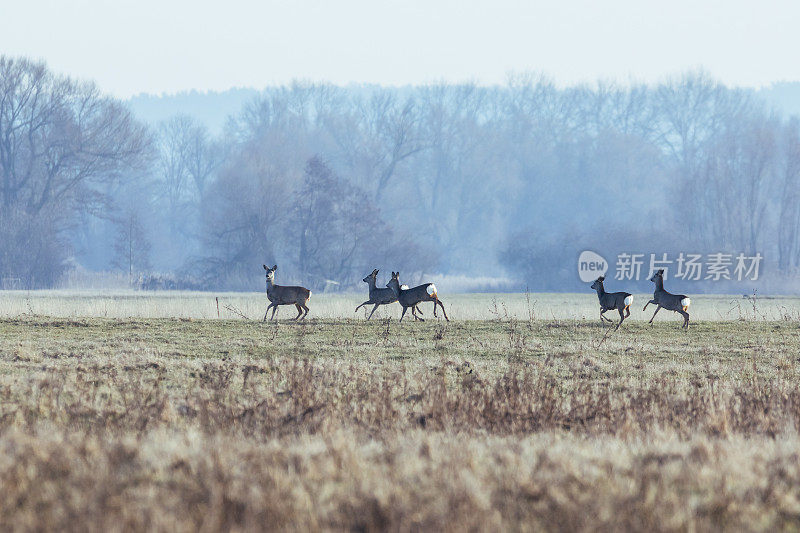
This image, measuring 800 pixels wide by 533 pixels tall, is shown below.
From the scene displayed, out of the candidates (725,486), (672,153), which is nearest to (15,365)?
(725,486)

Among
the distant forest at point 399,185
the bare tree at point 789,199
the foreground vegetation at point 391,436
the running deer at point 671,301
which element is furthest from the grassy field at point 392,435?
the bare tree at point 789,199

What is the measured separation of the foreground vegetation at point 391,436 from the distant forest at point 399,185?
43.3m

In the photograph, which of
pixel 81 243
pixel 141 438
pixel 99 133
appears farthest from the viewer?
pixel 81 243

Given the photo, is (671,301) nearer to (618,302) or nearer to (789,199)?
(618,302)

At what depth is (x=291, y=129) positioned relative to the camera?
88.9 meters

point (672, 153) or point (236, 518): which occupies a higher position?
point (672, 153)

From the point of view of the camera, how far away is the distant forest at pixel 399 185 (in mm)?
61125

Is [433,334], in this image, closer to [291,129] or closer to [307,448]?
[307,448]

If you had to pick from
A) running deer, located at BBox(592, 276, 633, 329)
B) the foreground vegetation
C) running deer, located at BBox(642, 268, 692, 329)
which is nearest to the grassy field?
the foreground vegetation

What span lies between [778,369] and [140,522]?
438 inches

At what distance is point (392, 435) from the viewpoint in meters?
8.52

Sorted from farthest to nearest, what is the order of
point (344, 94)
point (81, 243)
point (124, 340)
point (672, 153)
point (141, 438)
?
point (344, 94) → point (672, 153) → point (81, 243) → point (124, 340) → point (141, 438)

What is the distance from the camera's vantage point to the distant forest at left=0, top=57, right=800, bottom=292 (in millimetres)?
61125

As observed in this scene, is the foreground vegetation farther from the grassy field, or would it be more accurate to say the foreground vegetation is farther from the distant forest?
the distant forest
